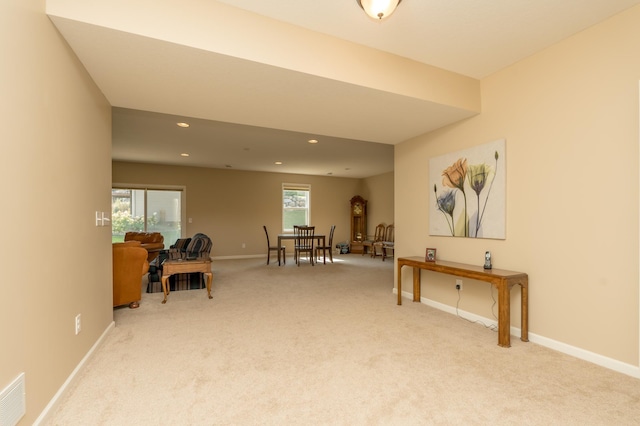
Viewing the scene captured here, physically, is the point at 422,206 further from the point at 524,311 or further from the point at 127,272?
the point at 127,272

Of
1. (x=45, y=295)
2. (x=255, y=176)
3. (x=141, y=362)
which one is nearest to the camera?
(x=45, y=295)

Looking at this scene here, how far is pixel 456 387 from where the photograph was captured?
198 centimetres

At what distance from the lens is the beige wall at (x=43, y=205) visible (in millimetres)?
1371

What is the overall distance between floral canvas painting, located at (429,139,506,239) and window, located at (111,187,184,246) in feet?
22.0

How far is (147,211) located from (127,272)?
474 cm

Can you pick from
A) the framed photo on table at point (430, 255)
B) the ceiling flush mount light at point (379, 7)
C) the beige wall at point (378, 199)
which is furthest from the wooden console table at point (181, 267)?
the beige wall at point (378, 199)

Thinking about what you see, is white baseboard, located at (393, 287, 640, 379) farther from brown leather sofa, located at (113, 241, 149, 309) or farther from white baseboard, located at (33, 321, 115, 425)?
brown leather sofa, located at (113, 241, 149, 309)

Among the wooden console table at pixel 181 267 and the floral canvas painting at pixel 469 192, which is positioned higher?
the floral canvas painting at pixel 469 192

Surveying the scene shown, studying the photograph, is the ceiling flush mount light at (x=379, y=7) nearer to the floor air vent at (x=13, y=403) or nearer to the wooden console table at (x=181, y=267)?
the floor air vent at (x=13, y=403)

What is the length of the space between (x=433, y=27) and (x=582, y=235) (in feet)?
6.52

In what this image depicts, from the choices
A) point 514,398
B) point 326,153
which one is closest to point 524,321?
point 514,398

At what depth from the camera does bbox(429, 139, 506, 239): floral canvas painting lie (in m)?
3.05

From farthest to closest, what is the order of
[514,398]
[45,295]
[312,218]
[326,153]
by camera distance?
[312,218]
[326,153]
[514,398]
[45,295]

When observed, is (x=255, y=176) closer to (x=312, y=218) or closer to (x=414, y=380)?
(x=312, y=218)
